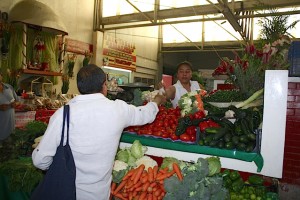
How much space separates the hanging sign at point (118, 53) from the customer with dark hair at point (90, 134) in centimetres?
860

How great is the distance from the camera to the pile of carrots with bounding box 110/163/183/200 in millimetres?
2801

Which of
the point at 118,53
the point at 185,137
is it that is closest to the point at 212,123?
the point at 185,137

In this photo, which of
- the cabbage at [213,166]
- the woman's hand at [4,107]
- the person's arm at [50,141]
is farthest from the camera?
the woman's hand at [4,107]

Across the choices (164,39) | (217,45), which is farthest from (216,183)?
(164,39)

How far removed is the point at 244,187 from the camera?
311 centimetres

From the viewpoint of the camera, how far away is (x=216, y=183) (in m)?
2.56

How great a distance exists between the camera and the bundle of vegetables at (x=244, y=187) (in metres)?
2.99

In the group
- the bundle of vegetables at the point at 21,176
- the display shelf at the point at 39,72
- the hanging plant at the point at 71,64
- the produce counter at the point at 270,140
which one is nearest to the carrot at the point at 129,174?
the produce counter at the point at 270,140

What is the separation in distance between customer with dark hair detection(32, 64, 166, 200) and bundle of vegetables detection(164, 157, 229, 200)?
0.64 meters

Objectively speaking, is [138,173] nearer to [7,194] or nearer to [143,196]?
[143,196]

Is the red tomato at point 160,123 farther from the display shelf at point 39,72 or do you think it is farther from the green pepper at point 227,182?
the display shelf at point 39,72

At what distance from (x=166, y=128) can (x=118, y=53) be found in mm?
8903

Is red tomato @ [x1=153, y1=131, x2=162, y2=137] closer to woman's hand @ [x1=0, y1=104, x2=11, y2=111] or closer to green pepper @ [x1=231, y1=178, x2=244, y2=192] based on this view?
green pepper @ [x1=231, y1=178, x2=244, y2=192]

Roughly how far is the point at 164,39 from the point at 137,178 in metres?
13.3
